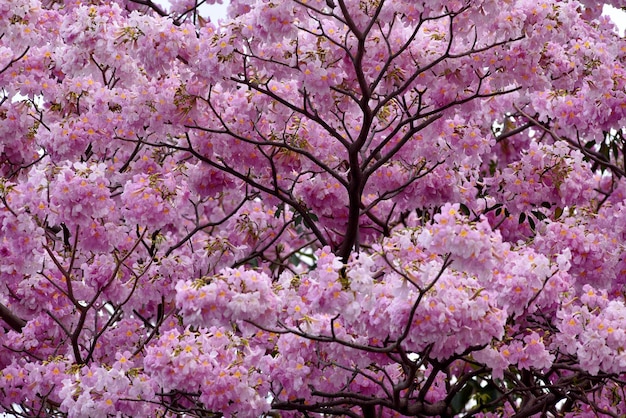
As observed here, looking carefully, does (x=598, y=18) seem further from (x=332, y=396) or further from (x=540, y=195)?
(x=332, y=396)

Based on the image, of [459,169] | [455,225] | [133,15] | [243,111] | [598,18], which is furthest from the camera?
[598,18]

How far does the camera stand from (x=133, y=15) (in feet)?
19.2

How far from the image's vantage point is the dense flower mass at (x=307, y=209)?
491 centimetres

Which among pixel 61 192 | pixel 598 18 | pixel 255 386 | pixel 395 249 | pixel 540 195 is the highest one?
pixel 598 18

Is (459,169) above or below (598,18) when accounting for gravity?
below

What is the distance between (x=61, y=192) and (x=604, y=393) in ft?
10.6

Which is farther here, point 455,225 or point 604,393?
point 604,393

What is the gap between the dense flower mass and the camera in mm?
4910

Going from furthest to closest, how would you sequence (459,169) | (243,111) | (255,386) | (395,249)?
(459,169), (243,111), (255,386), (395,249)

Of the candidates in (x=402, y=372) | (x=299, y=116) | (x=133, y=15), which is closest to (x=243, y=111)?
(x=299, y=116)

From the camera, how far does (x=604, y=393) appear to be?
6691 mm

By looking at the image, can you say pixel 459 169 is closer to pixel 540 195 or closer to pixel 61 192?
pixel 540 195

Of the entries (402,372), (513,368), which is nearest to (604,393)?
(513,368)

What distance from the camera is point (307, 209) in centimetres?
663
